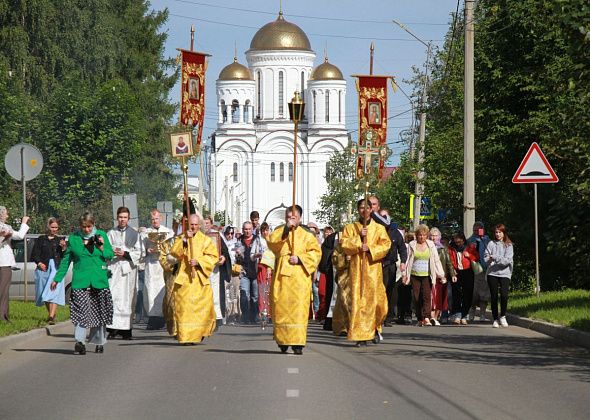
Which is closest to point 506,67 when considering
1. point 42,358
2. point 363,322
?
point 363,322

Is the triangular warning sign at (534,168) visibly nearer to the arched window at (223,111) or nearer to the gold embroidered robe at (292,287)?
the gold embroidered robe at (292,287)

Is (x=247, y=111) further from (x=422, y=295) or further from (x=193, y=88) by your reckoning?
(x=422, y=295)

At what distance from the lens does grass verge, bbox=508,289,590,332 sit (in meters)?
20.2

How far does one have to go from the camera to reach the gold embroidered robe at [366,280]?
57.8ft

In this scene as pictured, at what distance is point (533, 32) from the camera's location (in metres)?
27.1

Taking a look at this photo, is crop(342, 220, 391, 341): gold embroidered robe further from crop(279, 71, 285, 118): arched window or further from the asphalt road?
crop(279, 71, 285, 118): arched window

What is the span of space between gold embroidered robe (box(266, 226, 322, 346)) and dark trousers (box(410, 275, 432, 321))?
24.4 ft

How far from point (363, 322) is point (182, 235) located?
8.73 feet

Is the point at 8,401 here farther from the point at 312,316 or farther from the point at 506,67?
the point at 506,67

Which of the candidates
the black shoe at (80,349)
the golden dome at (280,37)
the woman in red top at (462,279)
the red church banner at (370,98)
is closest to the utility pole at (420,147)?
the red church banner at (370,98)

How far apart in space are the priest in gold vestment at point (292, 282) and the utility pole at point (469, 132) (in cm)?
1223

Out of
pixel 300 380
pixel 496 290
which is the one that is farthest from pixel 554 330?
pixel 300 380

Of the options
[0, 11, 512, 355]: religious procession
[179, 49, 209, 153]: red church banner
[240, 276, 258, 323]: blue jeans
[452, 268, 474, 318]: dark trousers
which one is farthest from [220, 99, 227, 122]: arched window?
[452, 268, 474, 318]: dark trousers

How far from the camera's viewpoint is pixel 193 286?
18.0m
